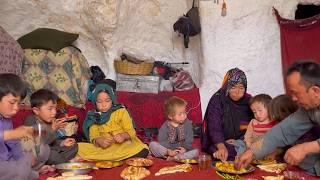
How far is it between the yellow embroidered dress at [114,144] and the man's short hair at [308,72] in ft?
5.14

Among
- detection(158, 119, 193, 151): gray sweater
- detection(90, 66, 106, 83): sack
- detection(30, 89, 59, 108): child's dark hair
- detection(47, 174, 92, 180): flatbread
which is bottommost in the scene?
detection(47, 174, 92, 180): flatbread

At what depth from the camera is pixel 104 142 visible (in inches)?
148

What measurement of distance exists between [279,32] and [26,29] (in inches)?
112

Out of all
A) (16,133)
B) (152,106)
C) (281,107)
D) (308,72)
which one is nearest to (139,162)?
(16,133)

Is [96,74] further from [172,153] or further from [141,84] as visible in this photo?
[172,153]

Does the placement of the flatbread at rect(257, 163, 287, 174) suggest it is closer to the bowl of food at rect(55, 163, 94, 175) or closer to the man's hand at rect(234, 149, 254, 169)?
the man's hand at rect(234, 149, 254, 169)

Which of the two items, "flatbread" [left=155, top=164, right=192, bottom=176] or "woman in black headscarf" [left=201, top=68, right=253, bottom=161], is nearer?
"flatbread" [left=155, top=164, right=192, bottom=176]

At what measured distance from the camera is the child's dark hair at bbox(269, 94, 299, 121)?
11.4 feet

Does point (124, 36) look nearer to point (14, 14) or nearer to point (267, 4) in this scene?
point (14, 14)

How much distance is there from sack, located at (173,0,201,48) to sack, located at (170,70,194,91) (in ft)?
1.52

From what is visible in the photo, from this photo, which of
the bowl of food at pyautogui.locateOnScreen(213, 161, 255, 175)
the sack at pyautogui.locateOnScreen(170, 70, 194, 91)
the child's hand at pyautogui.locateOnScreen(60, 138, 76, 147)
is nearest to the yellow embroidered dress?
the child's hand at pyautogui.locateOnScreen(60, 138, 76, 147)

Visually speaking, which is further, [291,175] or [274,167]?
[274,167]

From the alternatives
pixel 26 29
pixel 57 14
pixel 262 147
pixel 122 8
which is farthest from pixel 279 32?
pixel 26 29

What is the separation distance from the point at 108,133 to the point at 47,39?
4.94 feet
